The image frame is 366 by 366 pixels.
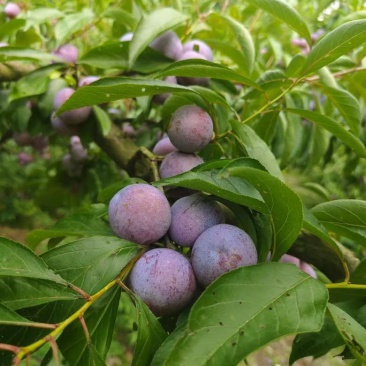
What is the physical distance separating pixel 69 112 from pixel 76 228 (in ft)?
1.37

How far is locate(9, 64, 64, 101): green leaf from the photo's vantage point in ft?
2.94

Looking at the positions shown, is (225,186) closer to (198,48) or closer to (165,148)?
(165,148)

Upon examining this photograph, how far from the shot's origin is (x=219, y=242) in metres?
0.49

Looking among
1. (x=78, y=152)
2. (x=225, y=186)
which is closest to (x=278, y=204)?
(x=225, y=186)

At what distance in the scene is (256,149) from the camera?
60cm

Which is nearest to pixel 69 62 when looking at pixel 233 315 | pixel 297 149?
pixel 297 149

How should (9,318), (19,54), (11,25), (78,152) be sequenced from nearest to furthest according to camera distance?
(9,318)
(19,54)
(11,25)
(78,152)

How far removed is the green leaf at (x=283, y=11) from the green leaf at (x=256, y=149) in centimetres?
20

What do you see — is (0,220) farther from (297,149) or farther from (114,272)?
(114,272)

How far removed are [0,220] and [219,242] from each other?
358 cm

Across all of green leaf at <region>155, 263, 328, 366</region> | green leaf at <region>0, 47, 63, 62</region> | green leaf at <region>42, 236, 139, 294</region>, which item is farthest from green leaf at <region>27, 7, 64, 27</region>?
green leaf at <region>155, 263, 328, 366</region>

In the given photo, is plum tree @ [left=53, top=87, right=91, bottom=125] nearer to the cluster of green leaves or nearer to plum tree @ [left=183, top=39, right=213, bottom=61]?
the cluster of green leaves

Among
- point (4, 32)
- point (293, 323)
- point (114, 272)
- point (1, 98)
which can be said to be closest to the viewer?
point (293, 323)

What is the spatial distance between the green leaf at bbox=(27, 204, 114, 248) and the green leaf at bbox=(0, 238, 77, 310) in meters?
0.11
